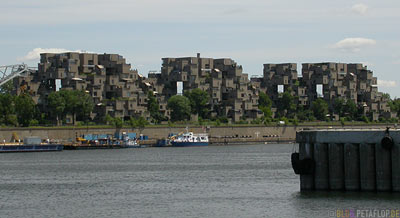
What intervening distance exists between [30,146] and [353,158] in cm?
12031

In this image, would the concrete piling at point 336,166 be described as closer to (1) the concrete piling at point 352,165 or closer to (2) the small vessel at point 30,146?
(1) the concrete piling at point 352,165

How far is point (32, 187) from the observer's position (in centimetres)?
8025

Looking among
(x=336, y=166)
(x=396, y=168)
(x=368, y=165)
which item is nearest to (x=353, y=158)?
(x=368, y=165)

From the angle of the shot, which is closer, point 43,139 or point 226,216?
point 226,216

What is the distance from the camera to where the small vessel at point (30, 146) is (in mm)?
169125

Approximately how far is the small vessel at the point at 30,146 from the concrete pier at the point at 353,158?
381 ft

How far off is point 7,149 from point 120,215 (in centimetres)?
11538

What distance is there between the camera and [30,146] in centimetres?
17112

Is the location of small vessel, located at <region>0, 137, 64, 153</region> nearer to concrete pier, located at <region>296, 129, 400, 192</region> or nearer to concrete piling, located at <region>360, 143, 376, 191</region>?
concrete pier, located at <region>296, 129, 400, 192</region>

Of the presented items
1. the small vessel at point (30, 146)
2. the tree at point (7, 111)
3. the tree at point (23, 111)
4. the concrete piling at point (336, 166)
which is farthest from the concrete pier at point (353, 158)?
the tree at point (23, 111)

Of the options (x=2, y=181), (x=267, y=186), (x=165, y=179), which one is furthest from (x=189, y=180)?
(x=2, y=181)

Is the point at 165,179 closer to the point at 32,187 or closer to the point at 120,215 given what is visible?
the point at 32,187

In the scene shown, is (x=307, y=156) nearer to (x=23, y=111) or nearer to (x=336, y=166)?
(x=336, y=166)

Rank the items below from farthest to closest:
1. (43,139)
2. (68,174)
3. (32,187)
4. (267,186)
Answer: (43,139), (68,174), (32,187), (267,186)
